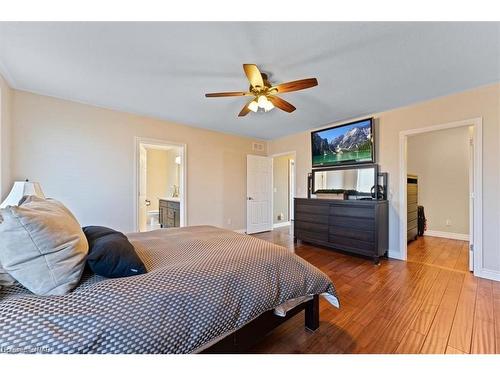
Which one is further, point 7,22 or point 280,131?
point 280,131

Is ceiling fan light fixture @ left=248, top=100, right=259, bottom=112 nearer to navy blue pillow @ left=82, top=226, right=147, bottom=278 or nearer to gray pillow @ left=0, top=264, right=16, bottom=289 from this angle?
navy blue pillow @ left=82, top=226, right=147, bottom=278

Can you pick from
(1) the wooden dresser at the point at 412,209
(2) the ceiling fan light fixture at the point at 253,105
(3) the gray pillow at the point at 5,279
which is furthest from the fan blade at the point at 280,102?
(1) the wooden dresser at the point at 412,209

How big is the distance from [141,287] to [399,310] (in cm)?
214

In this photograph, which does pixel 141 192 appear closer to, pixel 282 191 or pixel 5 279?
pixel 5 279

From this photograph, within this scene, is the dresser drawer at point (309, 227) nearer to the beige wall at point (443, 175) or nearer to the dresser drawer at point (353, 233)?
the dresser drawer at point (353, 233)

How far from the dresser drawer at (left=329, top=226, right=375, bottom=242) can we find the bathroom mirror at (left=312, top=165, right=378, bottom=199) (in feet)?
1.90

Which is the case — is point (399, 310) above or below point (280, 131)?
below

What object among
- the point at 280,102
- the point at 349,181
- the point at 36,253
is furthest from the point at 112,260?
the point at 349,181

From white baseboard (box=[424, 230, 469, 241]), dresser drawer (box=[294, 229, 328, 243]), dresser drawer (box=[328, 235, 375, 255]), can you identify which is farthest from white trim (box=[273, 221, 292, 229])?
white baseboard (box=[424, 230, 469, 241])

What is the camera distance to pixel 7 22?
62.6 inches

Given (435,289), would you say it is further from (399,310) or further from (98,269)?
(98,269)

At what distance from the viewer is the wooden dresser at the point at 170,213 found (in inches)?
178

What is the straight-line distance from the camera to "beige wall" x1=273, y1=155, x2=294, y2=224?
6.21m
